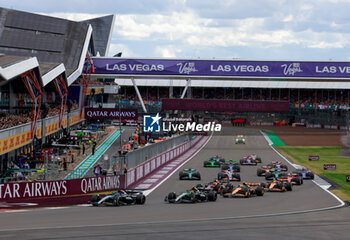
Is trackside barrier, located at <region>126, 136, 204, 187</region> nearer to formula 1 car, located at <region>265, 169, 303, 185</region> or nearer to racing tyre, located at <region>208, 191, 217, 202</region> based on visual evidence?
racing tyre, located at <region>208, 191, 217, 202</region>

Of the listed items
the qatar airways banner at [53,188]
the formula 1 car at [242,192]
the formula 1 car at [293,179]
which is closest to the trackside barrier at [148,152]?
the qatar airways banner at [53,188]

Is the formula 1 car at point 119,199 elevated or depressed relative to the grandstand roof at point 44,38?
depressed

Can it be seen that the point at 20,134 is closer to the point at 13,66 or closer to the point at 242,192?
the point at 13,66

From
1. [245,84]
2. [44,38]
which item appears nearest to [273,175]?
[44,38]

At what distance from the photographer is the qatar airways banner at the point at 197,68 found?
265 feet

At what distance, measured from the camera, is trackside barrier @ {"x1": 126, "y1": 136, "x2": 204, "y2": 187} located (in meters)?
35.8

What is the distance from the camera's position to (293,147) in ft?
245

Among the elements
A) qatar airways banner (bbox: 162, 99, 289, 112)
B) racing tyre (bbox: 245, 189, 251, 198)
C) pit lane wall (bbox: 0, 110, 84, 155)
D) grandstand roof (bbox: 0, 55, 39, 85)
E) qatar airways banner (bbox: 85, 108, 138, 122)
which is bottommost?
racing tyre (bbox: 245, 189, 251, 198)

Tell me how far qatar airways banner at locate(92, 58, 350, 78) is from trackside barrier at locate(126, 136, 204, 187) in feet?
59.2

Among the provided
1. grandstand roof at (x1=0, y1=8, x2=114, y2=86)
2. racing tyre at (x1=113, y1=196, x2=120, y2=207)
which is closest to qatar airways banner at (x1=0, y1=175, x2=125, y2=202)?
racing tyre at (x1=113, y1=196, x2=120, y2=207)

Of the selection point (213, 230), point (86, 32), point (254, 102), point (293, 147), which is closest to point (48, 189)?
point (213, 230)

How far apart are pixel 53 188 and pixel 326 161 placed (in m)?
34.2

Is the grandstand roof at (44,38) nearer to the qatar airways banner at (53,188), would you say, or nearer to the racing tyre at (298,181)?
the racing tyre at (298,181)

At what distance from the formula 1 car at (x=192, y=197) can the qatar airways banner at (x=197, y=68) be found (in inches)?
2096
